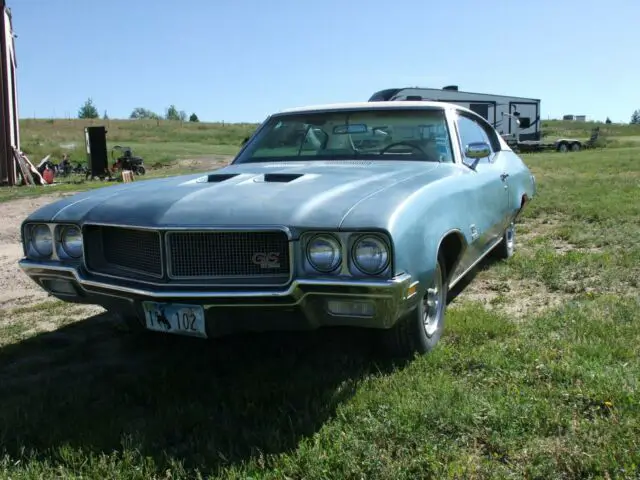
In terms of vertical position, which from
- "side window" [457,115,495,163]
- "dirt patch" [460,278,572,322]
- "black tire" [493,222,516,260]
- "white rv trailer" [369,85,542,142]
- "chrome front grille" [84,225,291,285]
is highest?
"white rv trailer" [369,85,542,142]

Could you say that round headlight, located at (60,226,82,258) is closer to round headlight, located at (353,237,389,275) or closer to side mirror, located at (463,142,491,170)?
round headlight, located at (353,237,389,275)

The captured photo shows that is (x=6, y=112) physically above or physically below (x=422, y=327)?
above

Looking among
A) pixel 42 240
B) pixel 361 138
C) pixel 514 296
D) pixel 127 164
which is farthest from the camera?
pixel 127 164

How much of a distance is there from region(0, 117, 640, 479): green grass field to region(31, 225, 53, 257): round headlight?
2.39 feet

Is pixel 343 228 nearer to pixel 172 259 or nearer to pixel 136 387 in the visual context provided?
pixel 172 259

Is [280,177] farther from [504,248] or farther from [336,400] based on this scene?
[504,248]

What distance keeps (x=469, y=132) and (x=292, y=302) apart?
9.08ft

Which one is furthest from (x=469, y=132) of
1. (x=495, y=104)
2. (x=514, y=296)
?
(x=495, y=104)

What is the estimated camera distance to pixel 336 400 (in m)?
3.10

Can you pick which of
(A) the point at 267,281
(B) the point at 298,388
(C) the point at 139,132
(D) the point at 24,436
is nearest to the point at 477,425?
(B) the point at 298,388

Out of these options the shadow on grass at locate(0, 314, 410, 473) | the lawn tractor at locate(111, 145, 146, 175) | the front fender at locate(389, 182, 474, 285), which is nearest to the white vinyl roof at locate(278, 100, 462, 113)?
the front fender at locate(389, 182, 474, 285)

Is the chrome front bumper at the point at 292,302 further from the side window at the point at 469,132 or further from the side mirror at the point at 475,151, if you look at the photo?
the side window at the point at 469,132

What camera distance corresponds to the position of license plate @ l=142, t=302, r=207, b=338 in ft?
10.0

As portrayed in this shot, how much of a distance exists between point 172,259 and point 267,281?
0.49 metres
